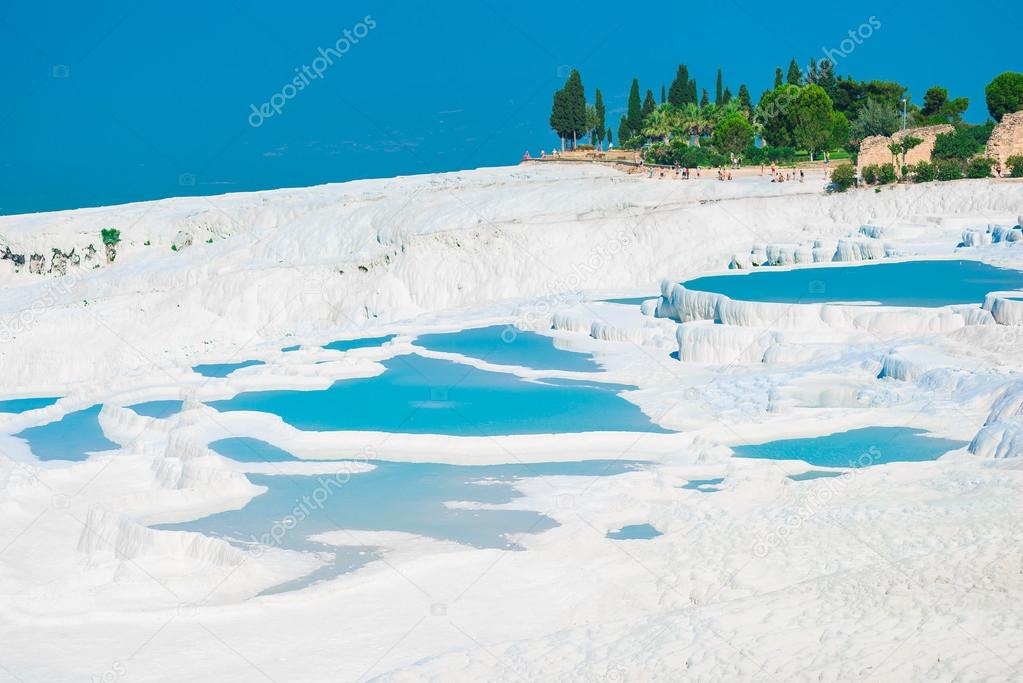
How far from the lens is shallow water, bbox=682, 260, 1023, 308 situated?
2177cm

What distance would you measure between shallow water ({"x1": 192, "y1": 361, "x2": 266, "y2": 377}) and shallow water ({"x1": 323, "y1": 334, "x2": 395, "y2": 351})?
55.0 inches

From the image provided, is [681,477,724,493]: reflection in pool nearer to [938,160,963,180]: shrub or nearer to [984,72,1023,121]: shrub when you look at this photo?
[938,160,963,180]: shrub

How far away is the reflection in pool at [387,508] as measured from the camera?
41.8 ft

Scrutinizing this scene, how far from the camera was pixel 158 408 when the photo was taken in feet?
66.2

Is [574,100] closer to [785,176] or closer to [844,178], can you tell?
[785,176]

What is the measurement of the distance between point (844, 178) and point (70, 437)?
21.8 meters

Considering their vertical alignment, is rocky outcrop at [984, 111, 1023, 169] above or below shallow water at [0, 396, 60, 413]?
above

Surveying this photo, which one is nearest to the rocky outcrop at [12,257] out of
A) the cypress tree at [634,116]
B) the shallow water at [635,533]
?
the cypress tree at [634,116]

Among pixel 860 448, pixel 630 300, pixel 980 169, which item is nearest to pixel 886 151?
pixel 980 169

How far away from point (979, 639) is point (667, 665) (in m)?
2.11

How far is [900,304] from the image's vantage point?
21.1 meters

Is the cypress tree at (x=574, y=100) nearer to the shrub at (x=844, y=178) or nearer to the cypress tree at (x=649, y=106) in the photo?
the cypress tree at (x=649, y=106)

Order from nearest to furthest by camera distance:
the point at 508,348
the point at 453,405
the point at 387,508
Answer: the point at 387,508, the point at 453,405, the point at 508,348

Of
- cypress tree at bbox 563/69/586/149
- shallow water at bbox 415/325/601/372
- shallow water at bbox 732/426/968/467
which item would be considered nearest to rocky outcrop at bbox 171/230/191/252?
shallow water at bbox 415/325/601/372
